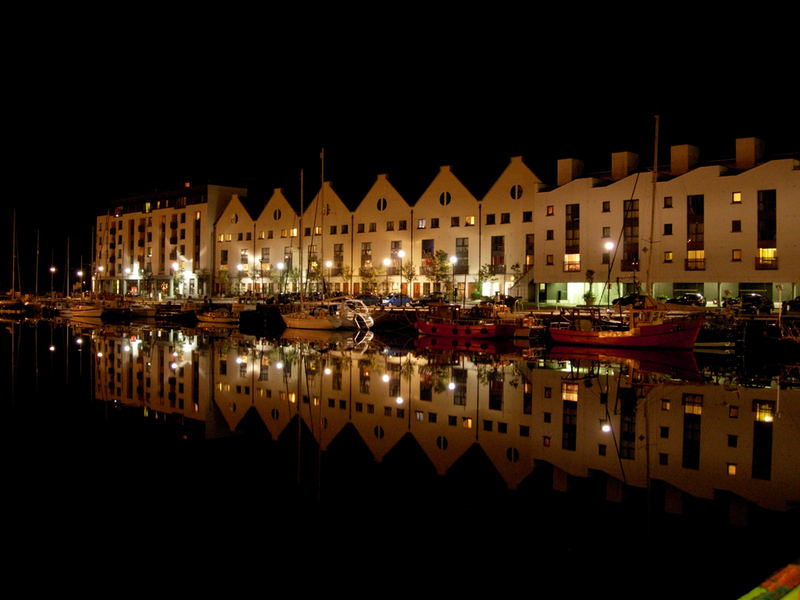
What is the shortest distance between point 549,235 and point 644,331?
25511 mm

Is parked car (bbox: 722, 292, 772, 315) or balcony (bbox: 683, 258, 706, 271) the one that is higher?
balcony (bbox: 683, 258, 706, 271)

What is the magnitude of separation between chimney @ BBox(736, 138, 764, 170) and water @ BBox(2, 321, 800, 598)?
3443cm

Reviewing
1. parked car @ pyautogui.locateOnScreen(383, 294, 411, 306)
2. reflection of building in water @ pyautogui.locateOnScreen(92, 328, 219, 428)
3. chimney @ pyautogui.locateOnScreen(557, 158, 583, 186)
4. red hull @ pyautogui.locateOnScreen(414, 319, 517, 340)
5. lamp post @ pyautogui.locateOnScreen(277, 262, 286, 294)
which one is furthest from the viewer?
lamp post @ pyautogui.locateOnScreen(277, 262, 286, 294)

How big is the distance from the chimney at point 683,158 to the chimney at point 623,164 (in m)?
2.98

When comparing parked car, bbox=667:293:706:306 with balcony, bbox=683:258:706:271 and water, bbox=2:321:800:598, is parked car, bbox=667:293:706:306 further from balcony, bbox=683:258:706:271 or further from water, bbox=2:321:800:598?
water, bbox=2:321:800:598

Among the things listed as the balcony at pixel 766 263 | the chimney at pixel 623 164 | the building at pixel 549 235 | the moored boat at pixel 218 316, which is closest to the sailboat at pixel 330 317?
the building at pixel 549 235

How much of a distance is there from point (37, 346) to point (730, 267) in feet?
140

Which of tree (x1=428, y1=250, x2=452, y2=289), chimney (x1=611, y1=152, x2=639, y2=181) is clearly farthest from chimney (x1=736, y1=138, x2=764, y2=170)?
tree (x1=428, y1=250, x2=452, y2=289)

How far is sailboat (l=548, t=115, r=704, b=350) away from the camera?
33.7 metres

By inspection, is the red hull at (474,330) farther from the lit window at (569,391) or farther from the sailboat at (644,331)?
the lit window at (569,391)

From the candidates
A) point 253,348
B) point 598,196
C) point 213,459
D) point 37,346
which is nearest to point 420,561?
point 213,459

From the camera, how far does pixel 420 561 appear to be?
7660 millimetres

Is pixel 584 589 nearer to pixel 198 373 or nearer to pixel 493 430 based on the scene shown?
pixel 493 430

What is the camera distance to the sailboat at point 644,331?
A: 33.7 metres
